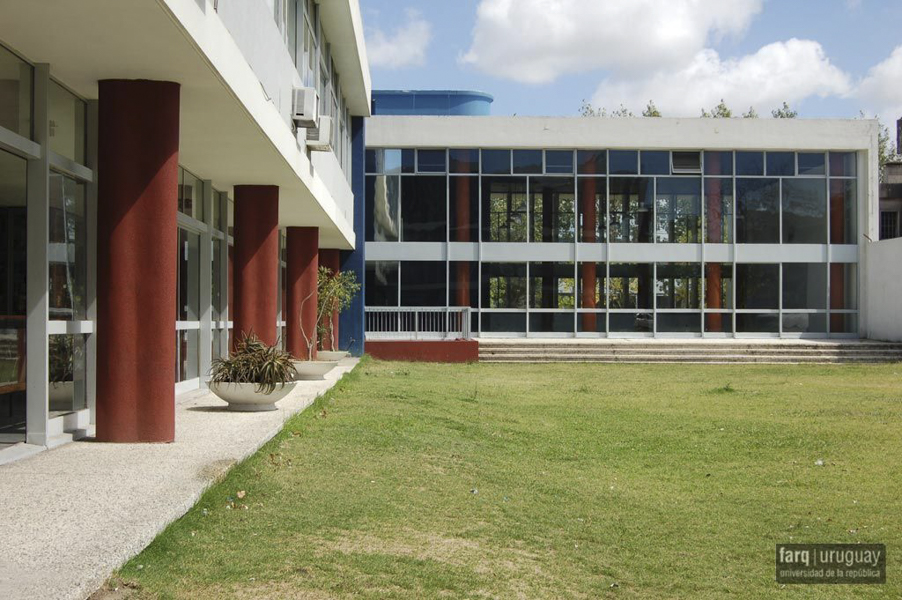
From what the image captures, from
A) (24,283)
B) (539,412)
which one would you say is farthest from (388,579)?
(539,412)

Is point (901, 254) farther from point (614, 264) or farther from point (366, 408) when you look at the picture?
point (366, 408)

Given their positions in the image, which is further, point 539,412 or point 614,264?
point 614,264

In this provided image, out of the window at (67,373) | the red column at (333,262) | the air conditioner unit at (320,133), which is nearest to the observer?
the window at (67,373)

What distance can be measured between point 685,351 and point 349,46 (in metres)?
12.9

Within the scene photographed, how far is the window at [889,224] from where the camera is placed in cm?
3759

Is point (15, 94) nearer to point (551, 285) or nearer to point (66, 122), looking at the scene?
point (66, 122)

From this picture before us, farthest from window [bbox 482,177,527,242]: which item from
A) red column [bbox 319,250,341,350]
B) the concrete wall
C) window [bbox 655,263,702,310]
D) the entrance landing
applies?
the entrance landing

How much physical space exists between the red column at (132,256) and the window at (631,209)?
23.6 meters

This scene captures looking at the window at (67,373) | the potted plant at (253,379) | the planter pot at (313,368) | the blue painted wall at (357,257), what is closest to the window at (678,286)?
the blue painted wall at (357,257)

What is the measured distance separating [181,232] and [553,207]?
60.4ft

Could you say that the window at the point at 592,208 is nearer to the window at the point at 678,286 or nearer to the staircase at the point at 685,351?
the window at the point at 678,286

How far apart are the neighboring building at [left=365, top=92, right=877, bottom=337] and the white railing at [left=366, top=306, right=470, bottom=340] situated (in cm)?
45

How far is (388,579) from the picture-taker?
223 inches

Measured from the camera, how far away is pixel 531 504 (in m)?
8.09
